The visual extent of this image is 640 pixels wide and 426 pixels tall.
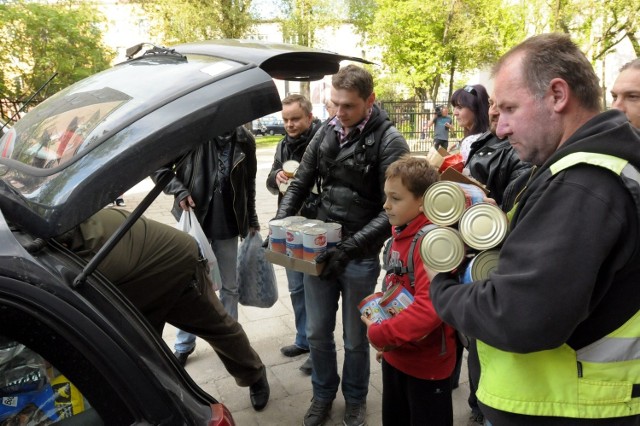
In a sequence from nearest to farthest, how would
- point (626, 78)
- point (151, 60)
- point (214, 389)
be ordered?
point (151, 60) < point (626, 78) < point (214, 389)

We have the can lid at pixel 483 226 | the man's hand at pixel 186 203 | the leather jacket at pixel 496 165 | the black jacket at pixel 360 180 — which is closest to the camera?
the can lid at pixel 483 226

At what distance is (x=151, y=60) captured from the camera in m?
1.60

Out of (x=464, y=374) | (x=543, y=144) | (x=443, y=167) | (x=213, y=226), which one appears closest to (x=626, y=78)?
(x=443, y=167)

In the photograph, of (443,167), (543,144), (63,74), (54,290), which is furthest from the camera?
(63,74)

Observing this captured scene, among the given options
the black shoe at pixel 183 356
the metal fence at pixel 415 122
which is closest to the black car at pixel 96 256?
the black shoe at pixel 183 356

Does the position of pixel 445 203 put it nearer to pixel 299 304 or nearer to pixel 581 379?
pixel 581 379

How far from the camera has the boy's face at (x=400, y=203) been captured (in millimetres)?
2236

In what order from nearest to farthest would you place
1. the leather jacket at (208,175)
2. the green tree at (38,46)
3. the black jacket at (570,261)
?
the black jacket at (570,261) < the leather jacket at (208,175) < the green tree at (38,46)

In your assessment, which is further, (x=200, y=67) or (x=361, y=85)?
(x=361, y=85)

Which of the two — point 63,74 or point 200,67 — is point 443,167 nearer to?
point 200,67

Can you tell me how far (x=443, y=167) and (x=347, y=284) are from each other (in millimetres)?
916

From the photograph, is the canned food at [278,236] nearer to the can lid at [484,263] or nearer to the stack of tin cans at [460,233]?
the stack of tin cans at [460,233]

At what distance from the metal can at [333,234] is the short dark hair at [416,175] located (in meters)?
0.52

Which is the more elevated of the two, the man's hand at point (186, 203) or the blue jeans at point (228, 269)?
the man's hand at point (186, 203)
